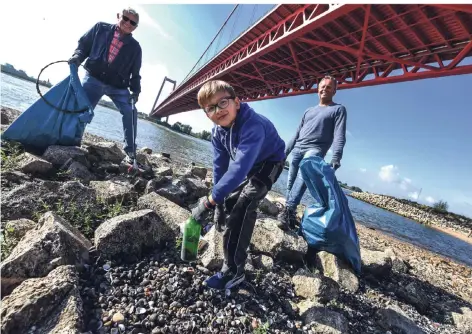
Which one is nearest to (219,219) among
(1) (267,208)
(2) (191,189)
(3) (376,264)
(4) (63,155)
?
(2) (191,189)

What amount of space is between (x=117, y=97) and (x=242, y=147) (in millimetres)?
2940

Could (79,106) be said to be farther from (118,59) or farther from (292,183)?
(292,183)

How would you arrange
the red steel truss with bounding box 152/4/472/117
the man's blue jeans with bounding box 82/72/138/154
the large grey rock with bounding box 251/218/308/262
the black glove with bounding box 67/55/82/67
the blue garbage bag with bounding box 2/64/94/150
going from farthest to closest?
the red steel truss with bounding box 152/4/472/117 < the man's blue jeans with bounding box 82/72/138/154 < the black glove with bounding box 67/55/82/67 < the blue garbage bag with bounding box 2/64/94/150 < the large grey rock with bounding box 251/218/308/262

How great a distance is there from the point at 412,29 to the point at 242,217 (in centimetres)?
1030

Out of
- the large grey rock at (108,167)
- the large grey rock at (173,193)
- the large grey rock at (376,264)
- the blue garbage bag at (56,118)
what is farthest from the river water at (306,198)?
the large grey rock at (376,264)

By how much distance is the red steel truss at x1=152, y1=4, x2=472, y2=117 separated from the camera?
290 inches

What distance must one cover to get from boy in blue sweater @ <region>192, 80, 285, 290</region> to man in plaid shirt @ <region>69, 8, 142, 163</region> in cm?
241

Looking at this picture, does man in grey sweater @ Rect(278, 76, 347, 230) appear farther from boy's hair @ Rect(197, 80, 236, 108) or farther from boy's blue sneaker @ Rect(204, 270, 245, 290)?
boy's hair @ Rect(197, 80, 236, 108)

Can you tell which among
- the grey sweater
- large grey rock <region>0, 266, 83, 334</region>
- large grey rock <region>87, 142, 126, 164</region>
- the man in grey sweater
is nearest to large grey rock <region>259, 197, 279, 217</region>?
the man in grey sweater

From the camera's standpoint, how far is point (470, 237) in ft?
70.5

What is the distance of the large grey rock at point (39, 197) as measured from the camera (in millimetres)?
1969

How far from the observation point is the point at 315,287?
1.99 metres

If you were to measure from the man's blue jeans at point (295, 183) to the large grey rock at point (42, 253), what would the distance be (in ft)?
7.72

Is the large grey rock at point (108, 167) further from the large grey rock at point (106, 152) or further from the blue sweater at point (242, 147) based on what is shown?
the blue sweater at point (242, 147)
